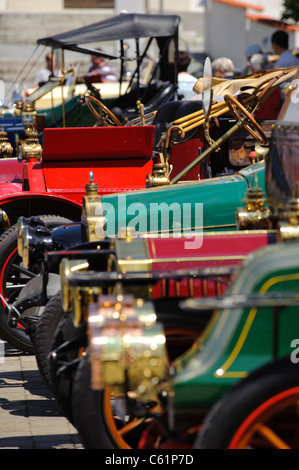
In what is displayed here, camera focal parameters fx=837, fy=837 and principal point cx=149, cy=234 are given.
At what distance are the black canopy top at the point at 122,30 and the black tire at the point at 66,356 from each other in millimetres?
6428

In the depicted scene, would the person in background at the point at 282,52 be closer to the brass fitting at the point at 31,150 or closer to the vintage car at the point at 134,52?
the vintage car at the point at 134,52

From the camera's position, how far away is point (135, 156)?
18.9 feet

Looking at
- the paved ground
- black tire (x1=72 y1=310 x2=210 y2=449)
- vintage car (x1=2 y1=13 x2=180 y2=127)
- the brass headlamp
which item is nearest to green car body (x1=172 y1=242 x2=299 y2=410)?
the brass headlamp

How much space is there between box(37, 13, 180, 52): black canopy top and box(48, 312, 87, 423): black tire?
643 centimetres

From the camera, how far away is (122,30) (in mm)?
9258

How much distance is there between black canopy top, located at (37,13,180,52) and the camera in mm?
9219

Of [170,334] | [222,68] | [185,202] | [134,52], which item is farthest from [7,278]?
[222,68]

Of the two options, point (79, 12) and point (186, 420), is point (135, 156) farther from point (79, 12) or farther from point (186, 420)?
point (79, 12)

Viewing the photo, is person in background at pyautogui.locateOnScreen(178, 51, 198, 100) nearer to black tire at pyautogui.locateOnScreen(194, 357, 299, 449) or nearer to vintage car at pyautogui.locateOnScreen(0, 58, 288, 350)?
vintage car at pyautogui.locateOnScreen(0, 58, 288, 350)

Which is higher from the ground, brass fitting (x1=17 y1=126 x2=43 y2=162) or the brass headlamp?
the brass headlamp

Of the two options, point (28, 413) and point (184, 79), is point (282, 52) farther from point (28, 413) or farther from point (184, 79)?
point (28, 413)

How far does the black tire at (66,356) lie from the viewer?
10.3ft

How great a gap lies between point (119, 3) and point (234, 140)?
1701 centimetres

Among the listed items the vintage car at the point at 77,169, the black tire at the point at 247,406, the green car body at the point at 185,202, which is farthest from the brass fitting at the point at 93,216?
the black tire at the point at 247,406
